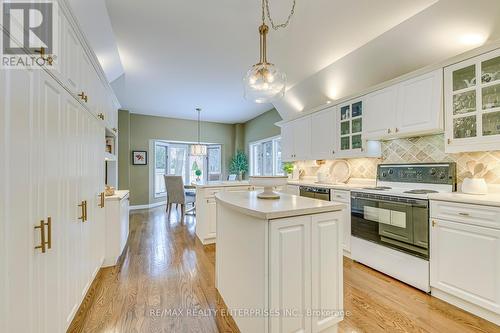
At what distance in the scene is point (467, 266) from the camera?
1838mm

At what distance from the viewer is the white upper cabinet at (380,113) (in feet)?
8.92

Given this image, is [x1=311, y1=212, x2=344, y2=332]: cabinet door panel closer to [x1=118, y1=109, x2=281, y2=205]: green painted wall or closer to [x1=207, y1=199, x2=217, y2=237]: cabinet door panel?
[x1=207, y1=199, x2=217, y2=237]: cabinet door panel

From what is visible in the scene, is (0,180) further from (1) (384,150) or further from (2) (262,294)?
(1) (384,150)

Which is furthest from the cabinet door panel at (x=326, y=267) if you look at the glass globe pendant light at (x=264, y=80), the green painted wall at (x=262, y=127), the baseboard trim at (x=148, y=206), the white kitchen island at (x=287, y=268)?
the baseboard trim at (x=148, y=206)

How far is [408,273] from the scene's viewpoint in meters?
2.25

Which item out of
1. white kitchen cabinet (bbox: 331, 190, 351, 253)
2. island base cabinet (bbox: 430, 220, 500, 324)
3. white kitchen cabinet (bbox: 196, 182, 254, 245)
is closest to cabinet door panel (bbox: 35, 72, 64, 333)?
white kitchen cabinet (bbox: 196, 182, 254, 245)

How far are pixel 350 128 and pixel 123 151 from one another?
218 inches

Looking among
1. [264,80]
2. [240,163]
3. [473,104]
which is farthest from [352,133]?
[240,163]

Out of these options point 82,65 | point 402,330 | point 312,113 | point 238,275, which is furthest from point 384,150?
point 82,65

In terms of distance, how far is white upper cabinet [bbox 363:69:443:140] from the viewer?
2293 mm

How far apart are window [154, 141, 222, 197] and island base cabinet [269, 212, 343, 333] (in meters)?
5.42

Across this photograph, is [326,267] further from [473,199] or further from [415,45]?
[415,45]

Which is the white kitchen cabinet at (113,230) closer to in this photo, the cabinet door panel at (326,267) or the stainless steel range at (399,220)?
the cabinet door panel at (326,267)

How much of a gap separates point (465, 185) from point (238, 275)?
230 cm
